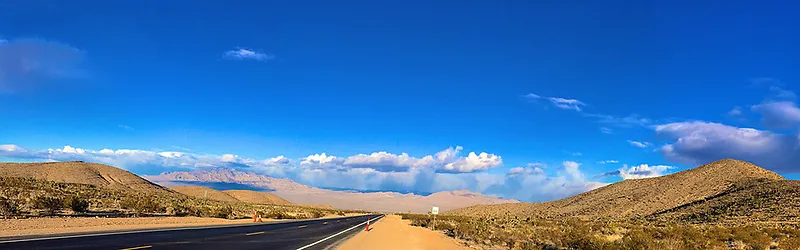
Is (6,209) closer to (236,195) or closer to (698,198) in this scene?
(698,198)

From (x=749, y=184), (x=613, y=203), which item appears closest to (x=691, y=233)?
(x=749, y=184)

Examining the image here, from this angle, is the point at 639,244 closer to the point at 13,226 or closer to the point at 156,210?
the point at 13,226

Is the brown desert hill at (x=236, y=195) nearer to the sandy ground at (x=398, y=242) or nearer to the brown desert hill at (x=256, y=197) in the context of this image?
the brown desert hill at (x=256, y=197)

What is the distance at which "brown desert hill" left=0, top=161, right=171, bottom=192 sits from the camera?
10444cm

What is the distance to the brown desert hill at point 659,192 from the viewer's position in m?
73.0

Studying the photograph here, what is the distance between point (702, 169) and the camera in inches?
3472

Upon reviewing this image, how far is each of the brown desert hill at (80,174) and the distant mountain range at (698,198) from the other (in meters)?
98.4

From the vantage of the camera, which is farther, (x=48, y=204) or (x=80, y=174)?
(x=80, y=174)

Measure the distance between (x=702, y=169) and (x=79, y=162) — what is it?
14846 centimetres

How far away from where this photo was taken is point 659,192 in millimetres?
81188

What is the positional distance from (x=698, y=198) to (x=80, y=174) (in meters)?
131

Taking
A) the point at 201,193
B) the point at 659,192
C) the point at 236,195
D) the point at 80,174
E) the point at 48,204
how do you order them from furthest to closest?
the point at 236,195
the point at 201,193
the point at 80,174
the point at 659,192
the point at 48,204

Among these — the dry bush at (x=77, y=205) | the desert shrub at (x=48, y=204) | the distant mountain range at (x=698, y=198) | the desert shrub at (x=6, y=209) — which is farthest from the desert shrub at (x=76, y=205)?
the distant mountain range at (x=698, y=198)

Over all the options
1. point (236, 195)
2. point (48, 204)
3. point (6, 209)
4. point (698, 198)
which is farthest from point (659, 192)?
point (236, 195)
